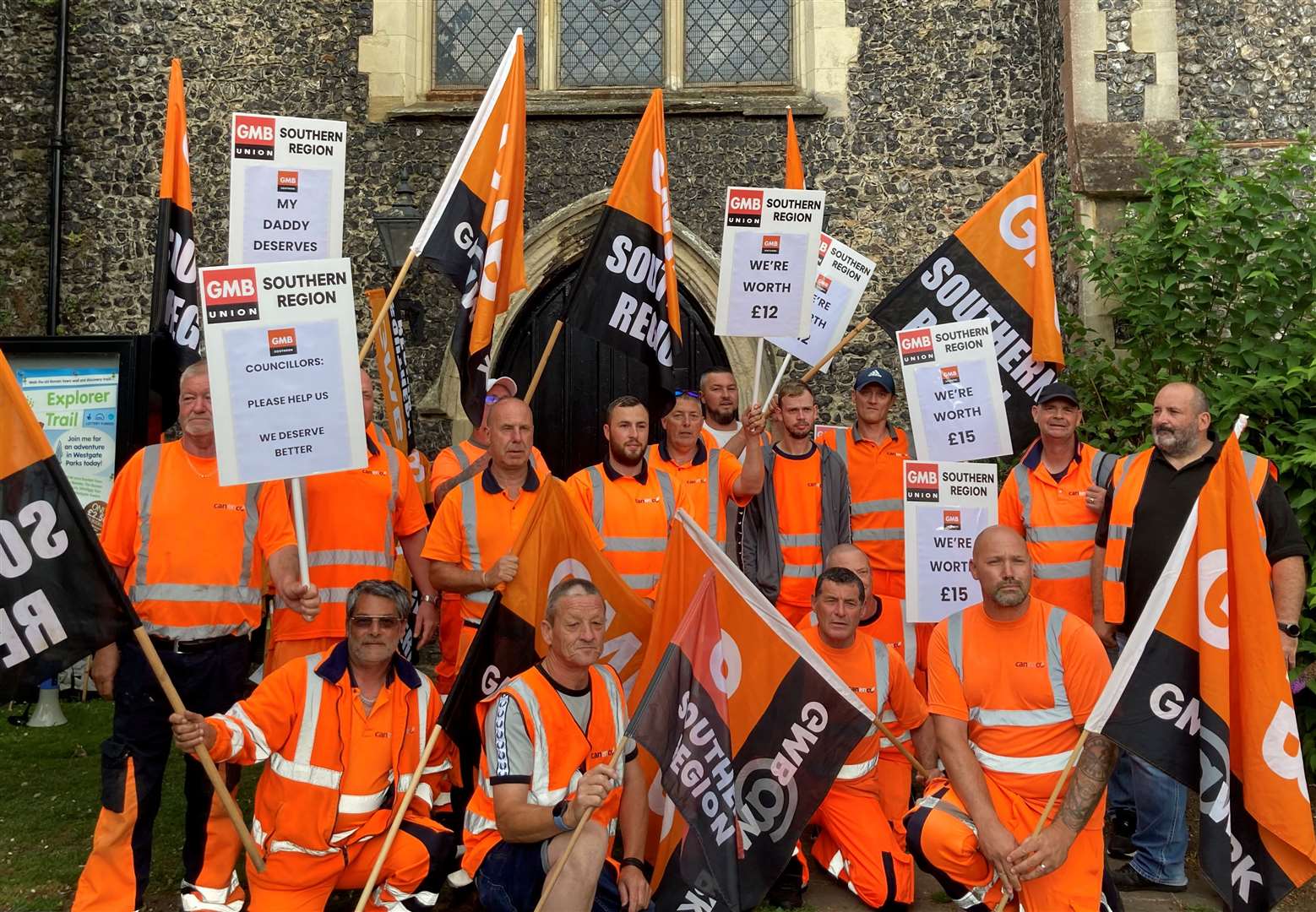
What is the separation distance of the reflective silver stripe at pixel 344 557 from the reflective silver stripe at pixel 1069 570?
295 centimetres

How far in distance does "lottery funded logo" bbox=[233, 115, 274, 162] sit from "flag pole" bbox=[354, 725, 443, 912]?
274 centimetres

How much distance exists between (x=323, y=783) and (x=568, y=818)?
97cm

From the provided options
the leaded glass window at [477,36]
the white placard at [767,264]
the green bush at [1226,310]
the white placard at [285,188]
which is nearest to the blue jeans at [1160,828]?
the green bush at [1226,310]

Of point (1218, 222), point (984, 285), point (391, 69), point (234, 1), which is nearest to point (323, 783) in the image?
point (984, 285)

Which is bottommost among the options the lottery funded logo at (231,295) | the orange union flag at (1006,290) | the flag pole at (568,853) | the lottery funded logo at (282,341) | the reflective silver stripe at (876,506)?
the flag pole at (568,853)

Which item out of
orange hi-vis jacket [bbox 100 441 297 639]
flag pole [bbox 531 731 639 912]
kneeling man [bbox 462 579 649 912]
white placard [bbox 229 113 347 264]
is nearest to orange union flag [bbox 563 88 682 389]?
white placard [bbox 229 113 347 264]

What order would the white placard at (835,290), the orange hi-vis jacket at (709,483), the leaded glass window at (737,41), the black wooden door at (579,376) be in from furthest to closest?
1. the leaded glass window at (737,41)
2. the black wooden door at (579,376)
3. the white placard at (835,290)
4. the orange hi-vis jacket at (709,483)

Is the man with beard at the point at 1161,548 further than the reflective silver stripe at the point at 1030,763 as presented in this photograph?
Yes

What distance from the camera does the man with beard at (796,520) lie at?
20.0 ft

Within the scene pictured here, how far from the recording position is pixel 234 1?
1019 centimetres

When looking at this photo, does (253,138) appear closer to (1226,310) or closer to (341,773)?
(341,773)

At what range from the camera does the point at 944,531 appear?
18.5ft

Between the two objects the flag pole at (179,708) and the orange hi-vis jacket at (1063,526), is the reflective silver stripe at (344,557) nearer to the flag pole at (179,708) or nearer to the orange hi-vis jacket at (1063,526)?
the flag pole at (179,708)

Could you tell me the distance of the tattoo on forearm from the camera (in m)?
4.19
